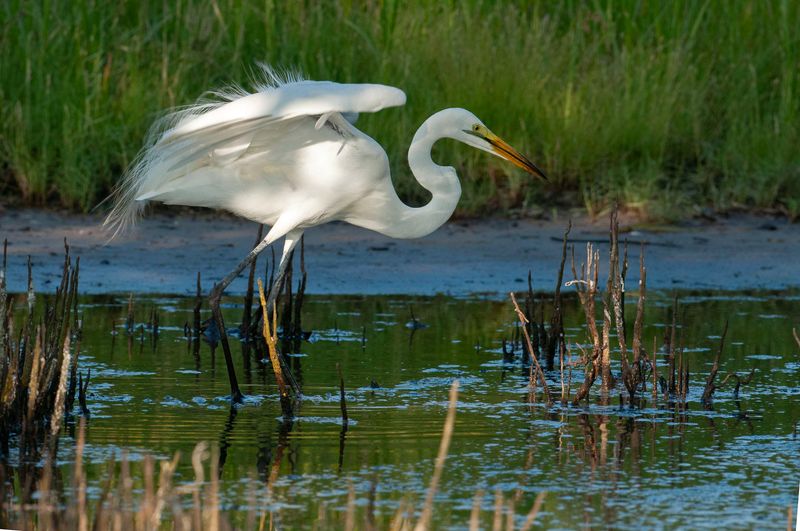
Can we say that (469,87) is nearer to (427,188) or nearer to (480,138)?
(480,138)

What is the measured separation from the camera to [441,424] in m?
4.91

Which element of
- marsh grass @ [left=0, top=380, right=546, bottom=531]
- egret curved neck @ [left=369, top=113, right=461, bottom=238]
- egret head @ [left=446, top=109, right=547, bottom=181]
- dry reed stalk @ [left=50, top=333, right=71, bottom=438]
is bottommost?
marsh grass @ [left=0, top=380, right=546, bottom=531]

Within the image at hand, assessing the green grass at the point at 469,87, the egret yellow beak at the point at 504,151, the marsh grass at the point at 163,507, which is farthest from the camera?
the green grass at the point at 469,87

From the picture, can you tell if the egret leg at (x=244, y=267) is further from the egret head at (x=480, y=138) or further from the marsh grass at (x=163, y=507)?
the marsh grass at (x=163, y=507)

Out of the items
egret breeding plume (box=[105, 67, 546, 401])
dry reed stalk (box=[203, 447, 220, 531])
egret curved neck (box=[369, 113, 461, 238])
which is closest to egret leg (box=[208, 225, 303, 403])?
egret breeding plume (box=[105, 67, 546, 401])

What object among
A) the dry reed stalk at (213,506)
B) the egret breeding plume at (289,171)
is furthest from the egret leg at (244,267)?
the dry reed stalk at (213,506)

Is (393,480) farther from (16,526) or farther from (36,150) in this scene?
(36,150)

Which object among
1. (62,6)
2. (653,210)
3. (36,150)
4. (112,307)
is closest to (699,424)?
(112,307)

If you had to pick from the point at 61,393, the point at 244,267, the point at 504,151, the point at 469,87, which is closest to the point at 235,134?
the point at 244,267

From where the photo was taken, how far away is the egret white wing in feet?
17.1

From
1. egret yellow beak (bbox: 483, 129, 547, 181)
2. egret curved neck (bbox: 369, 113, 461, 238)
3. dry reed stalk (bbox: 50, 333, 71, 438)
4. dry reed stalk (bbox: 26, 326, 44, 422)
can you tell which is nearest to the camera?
dry reed stalk (bbox: 50, 333, 71, 438)

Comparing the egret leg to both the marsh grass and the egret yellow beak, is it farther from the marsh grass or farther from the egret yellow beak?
the marsh grass

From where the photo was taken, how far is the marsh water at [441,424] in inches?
158

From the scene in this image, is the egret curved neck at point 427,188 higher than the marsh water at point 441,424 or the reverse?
higher
